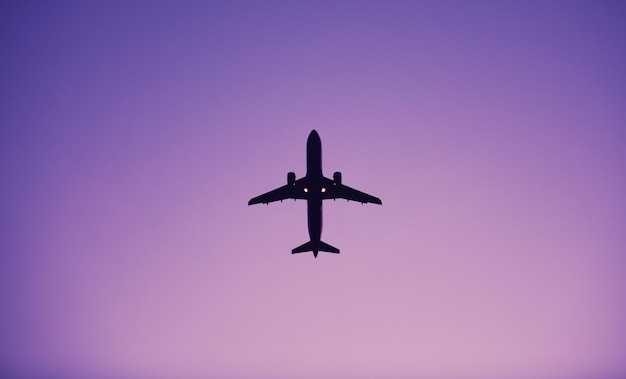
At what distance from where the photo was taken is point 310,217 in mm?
162000

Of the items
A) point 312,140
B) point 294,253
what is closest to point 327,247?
point 294,253

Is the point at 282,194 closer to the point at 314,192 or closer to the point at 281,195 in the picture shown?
the point at 281,195

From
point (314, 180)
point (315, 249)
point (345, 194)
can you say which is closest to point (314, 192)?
point (314, 180)

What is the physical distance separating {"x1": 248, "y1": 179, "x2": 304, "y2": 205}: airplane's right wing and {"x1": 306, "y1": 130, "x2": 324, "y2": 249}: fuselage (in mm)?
1629

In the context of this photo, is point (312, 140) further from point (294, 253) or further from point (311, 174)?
point (294, 253)

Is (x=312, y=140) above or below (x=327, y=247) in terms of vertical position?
above

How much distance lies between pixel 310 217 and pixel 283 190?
5852 millimetres

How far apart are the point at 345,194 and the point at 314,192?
5618mm

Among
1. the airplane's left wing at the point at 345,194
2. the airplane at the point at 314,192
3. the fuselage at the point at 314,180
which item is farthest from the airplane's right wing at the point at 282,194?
the airplane's left wing at the point at 345,194

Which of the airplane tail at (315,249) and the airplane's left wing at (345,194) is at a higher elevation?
the airplane's left wing at (345,194)

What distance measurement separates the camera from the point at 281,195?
162500 millimetres

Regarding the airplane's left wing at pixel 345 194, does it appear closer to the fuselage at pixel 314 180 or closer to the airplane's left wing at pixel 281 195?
the fuselage at pixel 314 180

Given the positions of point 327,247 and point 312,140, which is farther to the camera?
point 327,247

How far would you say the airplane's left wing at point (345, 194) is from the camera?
160500 millimetres
